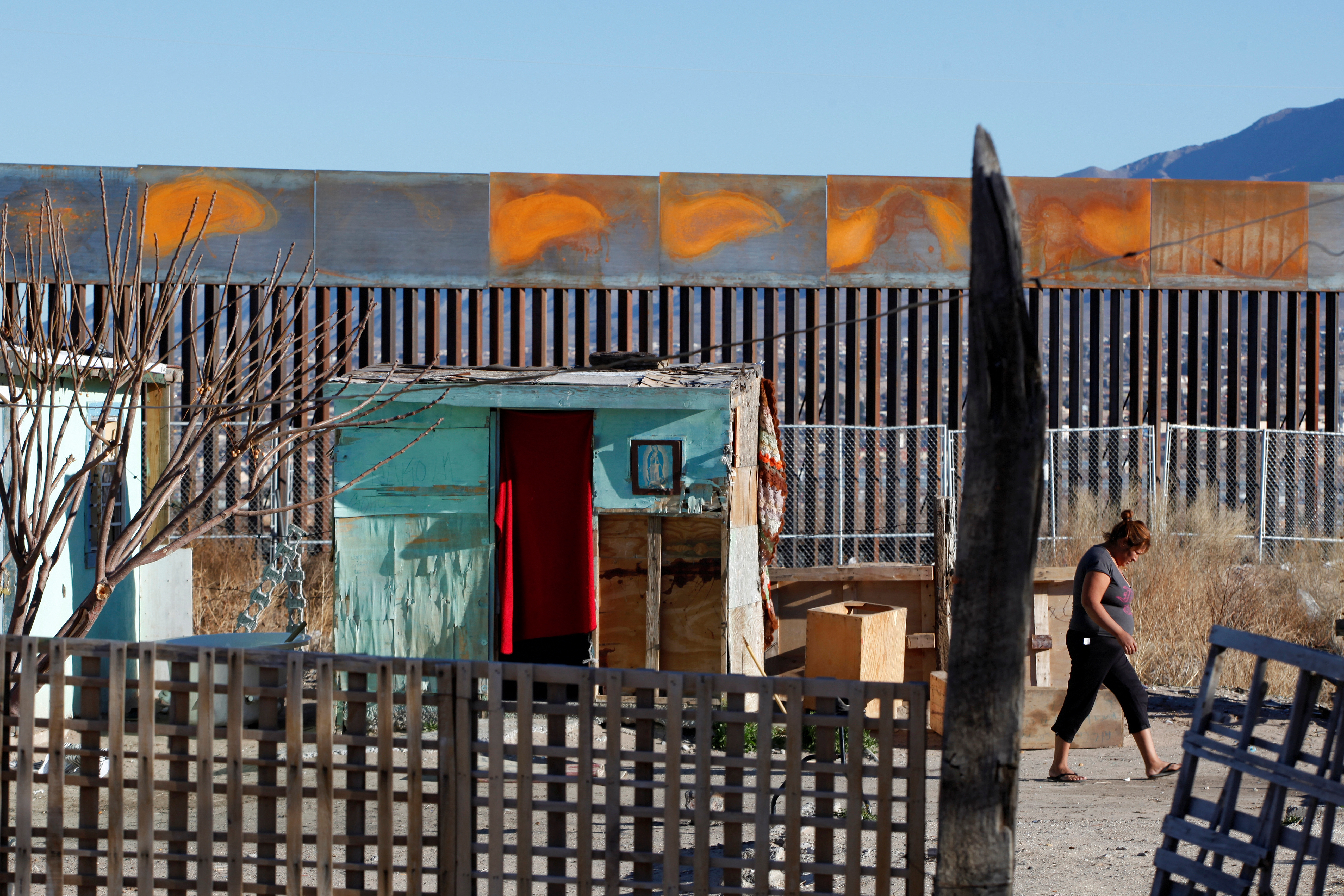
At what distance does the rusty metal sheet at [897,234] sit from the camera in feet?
45.8

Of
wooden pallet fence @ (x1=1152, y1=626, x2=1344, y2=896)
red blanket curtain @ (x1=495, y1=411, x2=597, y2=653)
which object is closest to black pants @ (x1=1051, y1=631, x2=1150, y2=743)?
wooden pallet fence @ (x1=1152, y1=626, x2=1344, y2=896)

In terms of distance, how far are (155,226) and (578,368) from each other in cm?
701

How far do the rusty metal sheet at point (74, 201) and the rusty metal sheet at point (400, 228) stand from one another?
2218 millimetres

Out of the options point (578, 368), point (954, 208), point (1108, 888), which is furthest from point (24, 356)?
point (954, 208)

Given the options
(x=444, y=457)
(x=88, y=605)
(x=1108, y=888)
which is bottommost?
(x=1108, y=888)

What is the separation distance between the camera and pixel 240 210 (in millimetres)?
13531

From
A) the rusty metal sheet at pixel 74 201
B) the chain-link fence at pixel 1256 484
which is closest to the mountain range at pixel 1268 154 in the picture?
the chain-link fence at pixel 1256 484

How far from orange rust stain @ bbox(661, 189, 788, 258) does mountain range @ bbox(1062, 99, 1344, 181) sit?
461 feet

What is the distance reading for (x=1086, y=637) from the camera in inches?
280

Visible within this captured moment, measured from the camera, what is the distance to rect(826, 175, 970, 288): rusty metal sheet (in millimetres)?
13961

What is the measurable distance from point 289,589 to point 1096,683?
6.26 m

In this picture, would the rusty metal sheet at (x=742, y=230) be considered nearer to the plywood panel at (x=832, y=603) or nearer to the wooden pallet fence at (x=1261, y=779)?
the plywood panel at (x=832, y=603)

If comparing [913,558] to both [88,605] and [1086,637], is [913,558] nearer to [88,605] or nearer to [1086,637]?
[1086,637]

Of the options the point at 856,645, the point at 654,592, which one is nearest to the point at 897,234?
the point at 654,592
